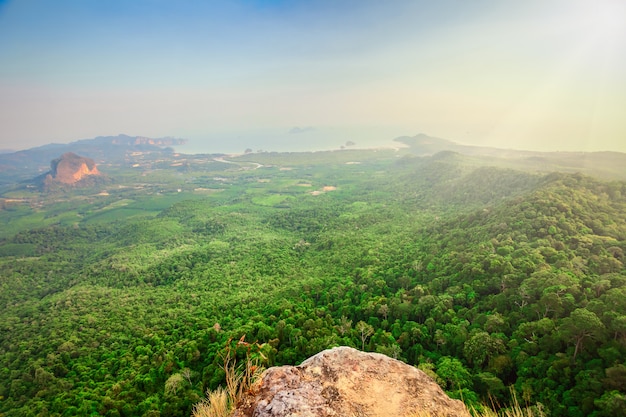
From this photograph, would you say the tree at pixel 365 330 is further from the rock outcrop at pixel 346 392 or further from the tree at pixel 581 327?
the rock outcrop at pixel 346 392

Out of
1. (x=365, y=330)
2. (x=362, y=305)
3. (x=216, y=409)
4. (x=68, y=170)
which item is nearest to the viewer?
(x=216, y=409)

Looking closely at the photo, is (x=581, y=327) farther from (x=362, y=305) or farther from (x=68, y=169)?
(x=68, y=169)

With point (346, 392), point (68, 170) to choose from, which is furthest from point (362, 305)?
point (68, 170)

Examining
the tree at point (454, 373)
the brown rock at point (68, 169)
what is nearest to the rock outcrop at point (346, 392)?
the tree at point (454, 373)

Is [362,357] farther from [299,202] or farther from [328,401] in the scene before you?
[299,202]

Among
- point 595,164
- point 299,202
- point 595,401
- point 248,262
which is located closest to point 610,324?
point 595,401

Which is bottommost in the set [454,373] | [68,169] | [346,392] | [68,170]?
[454,373]

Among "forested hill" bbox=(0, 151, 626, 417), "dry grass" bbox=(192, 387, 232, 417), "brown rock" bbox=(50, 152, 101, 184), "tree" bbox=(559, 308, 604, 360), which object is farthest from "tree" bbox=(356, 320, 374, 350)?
"brown rock" bbox=(50, 152, 101, 184)
